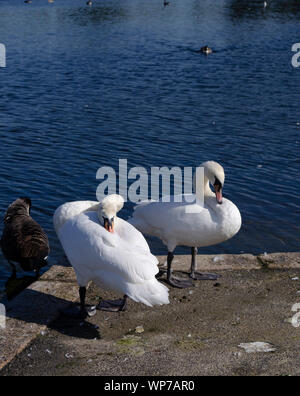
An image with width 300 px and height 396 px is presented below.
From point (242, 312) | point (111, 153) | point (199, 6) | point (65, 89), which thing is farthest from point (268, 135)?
point (199, 6)

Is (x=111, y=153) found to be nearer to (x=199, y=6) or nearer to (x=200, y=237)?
(x=200, y=237)

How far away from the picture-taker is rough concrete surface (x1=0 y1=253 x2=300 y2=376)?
5.94 meters

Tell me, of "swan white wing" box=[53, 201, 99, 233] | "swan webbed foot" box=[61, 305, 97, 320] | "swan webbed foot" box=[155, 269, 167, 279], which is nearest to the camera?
"swan webbed foot" box=[61, 305, 97, 320]

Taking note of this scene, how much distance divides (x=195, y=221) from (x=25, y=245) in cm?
275

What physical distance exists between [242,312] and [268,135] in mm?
11326

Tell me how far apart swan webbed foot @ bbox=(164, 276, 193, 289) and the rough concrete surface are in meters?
0.12

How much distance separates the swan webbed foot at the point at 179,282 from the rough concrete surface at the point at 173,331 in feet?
0.41

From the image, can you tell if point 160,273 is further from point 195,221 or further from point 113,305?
point 113,305

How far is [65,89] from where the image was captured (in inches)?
906

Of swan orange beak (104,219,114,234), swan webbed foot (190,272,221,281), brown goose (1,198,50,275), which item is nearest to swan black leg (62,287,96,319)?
swan orange beak (104,219,114,234)

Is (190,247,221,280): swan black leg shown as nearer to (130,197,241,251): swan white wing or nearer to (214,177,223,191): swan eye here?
(130,197,241,251): swan white wing

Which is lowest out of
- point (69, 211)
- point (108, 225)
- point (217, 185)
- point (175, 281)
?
point (175, 281)

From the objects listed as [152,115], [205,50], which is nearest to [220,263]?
[152,115]

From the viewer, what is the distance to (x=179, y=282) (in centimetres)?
820
